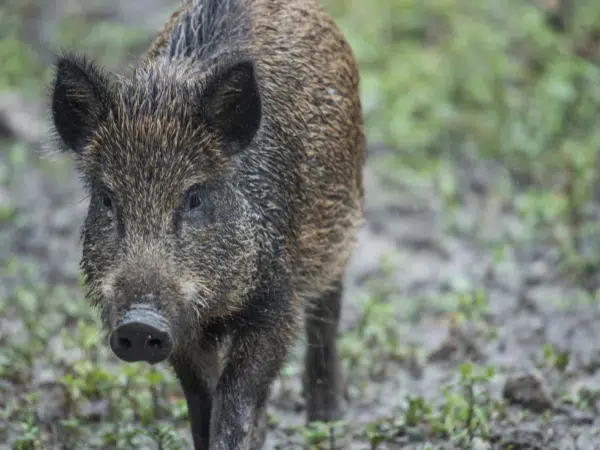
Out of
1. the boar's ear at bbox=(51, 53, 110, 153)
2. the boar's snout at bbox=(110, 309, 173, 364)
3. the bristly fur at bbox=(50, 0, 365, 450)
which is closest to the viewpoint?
the boar's snout at bbox=(110, 309, 173, 364)

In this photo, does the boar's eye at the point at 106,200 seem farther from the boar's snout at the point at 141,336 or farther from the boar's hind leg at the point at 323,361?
the boar's hind leg at the point at 323,361

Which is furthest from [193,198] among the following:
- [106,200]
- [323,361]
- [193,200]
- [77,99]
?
[323,361]

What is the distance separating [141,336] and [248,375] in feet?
2.59

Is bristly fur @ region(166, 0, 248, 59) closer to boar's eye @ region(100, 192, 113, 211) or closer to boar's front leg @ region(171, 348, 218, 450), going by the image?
boar's eye @ region(100, 192, 113, 211)

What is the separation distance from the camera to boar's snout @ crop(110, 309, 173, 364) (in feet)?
13.4

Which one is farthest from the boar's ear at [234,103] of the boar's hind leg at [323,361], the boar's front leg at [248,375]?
the boar's hind leg at [323,361]

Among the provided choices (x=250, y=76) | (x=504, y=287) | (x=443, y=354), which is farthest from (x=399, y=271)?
(x=250, y=76)

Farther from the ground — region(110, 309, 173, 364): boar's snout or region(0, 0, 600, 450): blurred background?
region(0, 0, 600, 450): blurred background

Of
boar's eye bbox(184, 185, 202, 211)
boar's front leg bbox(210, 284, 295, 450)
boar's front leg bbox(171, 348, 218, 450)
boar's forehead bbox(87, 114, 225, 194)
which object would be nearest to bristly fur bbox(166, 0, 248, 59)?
boar's forehead bbox(87, 114, 225, 194)

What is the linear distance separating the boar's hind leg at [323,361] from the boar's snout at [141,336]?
2.08m

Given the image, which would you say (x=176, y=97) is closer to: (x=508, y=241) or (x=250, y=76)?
(x=250, y=76)

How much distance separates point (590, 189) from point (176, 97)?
5120mm

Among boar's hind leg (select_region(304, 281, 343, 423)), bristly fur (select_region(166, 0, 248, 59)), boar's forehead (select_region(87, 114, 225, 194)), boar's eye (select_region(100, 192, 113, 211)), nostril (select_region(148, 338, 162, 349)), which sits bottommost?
nostril (select_region(148, 338, 162, 349))

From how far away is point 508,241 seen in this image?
8.87 m
